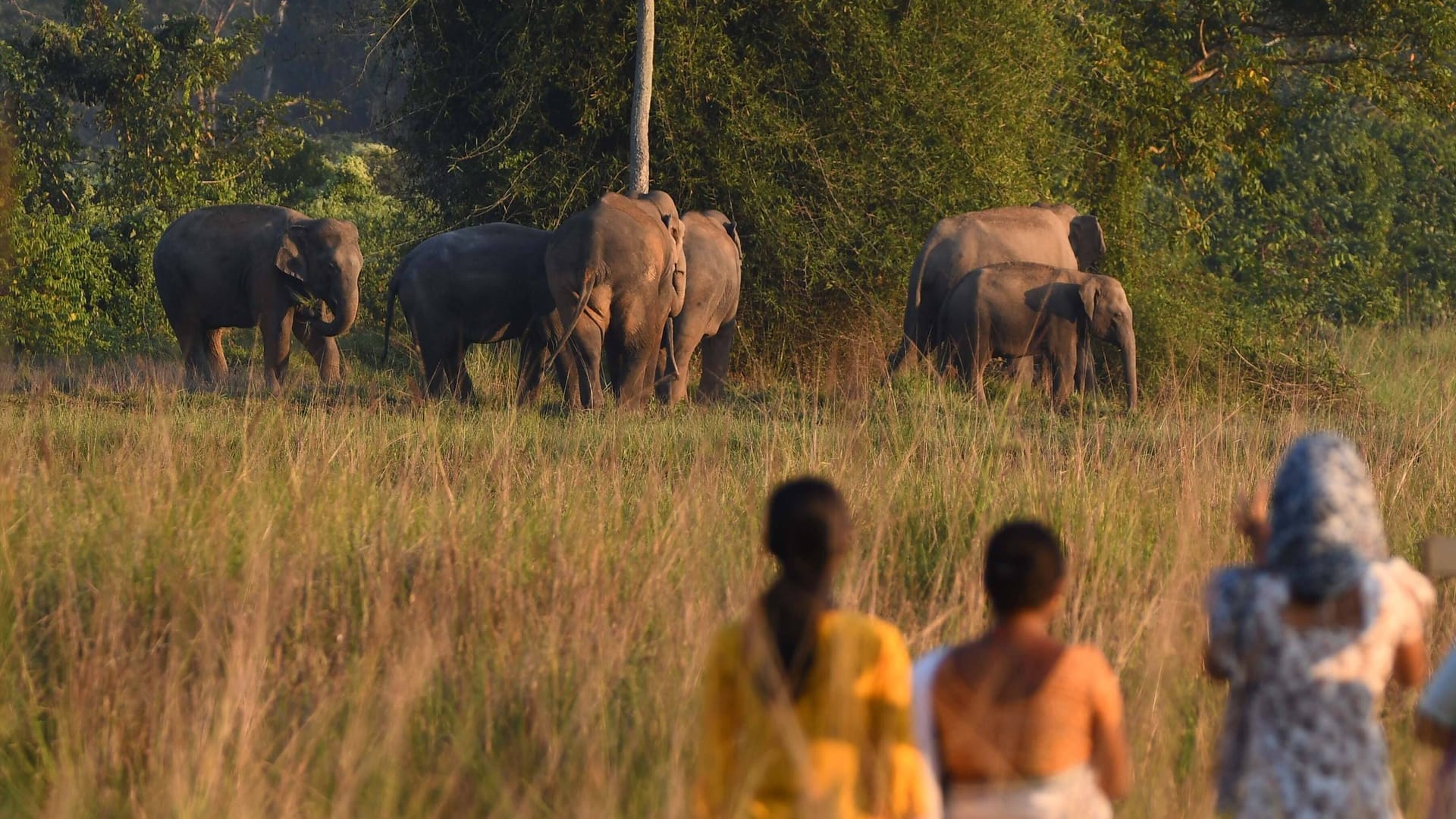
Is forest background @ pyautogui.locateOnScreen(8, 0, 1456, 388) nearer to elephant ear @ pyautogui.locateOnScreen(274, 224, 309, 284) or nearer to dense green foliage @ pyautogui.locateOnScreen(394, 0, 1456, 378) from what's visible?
dense green foliage @ pyautogui.locateOnScreen(394, 0, 1456, 378)

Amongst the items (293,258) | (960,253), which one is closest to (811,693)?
(960,253)

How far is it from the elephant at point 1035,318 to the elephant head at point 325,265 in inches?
188

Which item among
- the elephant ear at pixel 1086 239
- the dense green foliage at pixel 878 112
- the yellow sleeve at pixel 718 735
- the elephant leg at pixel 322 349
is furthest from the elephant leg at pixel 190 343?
the yellow sleeve at pixel 718 735

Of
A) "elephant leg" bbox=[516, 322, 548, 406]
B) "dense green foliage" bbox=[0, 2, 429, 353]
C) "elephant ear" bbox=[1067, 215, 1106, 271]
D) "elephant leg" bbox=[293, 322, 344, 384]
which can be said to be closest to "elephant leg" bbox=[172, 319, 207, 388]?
"elephant leg" bbox=[293, 322, 344, 384]

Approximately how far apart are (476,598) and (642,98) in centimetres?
1065

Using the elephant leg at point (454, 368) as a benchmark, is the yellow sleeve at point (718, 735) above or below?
above

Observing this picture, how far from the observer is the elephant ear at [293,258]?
15203 mm

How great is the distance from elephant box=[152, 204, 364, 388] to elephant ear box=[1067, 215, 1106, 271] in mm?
6187

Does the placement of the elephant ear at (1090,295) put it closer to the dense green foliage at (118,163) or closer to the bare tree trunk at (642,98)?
the bare tree trunk at (642,98)

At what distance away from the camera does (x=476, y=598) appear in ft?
17.6

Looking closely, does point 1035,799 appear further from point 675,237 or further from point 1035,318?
point 1035,318

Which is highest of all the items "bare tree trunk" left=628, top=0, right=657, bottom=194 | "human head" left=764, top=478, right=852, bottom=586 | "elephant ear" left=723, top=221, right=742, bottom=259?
"bare tree trunk" left=628, top=0, right=657, bottom=194

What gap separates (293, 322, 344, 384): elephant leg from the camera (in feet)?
51.5

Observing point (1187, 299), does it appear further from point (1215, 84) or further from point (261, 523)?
point (261, 523)
